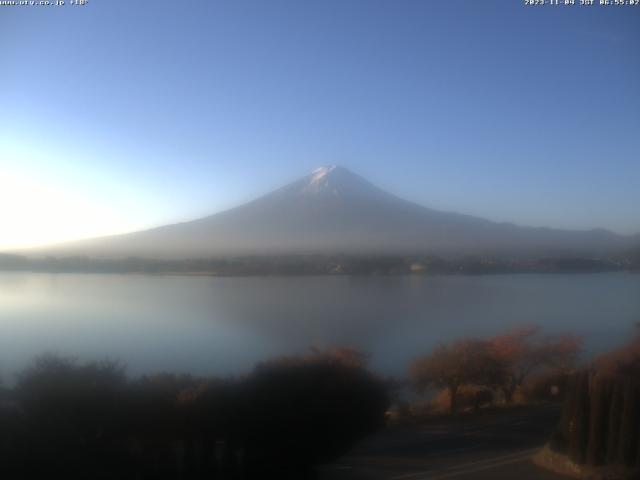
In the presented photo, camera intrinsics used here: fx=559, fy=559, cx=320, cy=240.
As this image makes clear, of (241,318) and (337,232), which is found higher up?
(337,232)

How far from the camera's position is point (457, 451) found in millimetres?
6875

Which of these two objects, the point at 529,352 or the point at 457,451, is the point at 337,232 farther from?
the point at 457,451

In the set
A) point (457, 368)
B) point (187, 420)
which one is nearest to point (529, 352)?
point (457, 368)

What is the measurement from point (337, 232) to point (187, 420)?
148 inches

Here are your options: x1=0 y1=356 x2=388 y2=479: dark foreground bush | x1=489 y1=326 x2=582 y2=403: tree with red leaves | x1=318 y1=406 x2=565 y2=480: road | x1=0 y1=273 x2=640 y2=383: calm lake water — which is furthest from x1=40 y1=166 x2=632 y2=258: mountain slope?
x1=318 y1=406 x2=565 y2=480: road

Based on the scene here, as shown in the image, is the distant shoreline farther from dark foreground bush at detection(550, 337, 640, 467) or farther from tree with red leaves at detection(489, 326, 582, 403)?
dark foreground bush at detection(550, 337, 640, 467)

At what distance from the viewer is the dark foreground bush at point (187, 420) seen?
5.96m

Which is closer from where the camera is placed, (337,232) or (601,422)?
(601,422)

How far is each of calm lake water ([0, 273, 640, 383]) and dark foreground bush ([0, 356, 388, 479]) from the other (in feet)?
0.89

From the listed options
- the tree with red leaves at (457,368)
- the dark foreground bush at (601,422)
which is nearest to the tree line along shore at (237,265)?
the tree with red leaves at (457,368)

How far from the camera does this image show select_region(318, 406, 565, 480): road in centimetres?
641

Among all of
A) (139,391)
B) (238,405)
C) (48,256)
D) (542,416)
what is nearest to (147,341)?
(139,391)

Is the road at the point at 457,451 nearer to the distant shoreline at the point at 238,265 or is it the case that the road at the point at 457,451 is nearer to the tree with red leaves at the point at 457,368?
the tree with red leaves at the point at 457,368

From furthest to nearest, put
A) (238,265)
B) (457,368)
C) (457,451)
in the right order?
(238,265), (457,368), (457,451)
